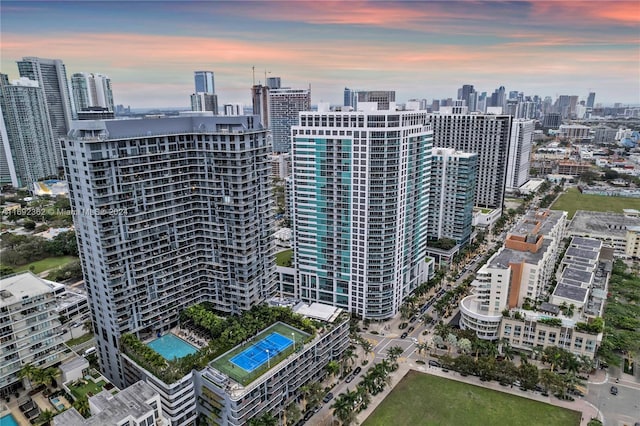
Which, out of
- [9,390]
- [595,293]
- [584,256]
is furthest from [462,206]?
[9,390]

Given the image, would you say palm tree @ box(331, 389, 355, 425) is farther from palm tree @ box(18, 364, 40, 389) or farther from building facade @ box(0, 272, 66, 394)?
building facade @ box(0, 272, 66, 394)

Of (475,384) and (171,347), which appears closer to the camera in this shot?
(171,347)

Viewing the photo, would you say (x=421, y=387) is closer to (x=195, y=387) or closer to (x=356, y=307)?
(x=356, y=307)

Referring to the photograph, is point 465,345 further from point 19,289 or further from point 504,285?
point 19,289

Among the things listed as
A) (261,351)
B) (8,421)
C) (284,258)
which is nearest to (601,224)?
(284,258)

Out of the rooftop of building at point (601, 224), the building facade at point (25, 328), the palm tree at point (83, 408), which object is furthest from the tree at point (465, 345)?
the rooftop of building at point (601, 224)
